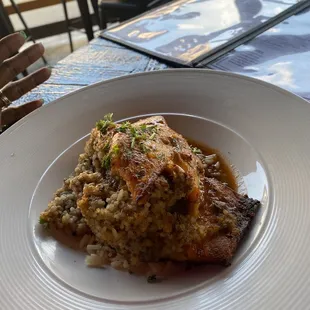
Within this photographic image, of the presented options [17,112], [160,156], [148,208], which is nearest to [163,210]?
[148,208]

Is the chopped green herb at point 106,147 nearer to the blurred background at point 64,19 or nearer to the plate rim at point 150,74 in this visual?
the plate rim at point 150,74

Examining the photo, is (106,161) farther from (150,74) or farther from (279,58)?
(279,58)

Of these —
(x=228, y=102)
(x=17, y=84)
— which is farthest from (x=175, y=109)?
(x=17, y=84)

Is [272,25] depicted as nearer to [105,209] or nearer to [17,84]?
[17,84]

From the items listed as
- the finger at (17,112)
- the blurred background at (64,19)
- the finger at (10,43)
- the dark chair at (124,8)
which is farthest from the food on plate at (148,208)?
the blurred background at (64,19)

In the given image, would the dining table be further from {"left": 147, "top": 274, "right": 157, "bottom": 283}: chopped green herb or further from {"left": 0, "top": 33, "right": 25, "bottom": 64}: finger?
{"left": 147, "top": 274, "right": 157, "bottom": 283}: chopped green herb

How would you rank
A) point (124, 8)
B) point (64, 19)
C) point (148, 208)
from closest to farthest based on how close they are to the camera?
point (148, 208), point (124, 8), point (64, 19)

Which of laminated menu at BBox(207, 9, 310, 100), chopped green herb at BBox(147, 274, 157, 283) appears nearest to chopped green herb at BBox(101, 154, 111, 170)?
chopped green herb at BBox(147, 274, 157, 283)
